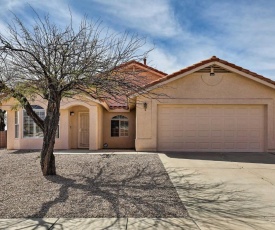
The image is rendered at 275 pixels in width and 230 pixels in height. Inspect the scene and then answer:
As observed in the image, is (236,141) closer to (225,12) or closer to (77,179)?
(225,12)

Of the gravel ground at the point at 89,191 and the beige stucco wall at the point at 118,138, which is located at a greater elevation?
the beige stucco wall at the point at 118,138

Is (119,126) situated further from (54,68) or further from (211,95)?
(54,68)

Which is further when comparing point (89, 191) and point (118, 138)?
point (118, 138)

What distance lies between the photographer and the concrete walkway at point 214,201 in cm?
529

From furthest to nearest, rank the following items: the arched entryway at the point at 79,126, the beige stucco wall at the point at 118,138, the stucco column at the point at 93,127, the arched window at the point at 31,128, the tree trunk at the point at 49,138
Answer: the beige stucco wall at the point at 118,138, the arched entryway at the point at 79,126, the arched window at the point at 31,128, the stucco column at the point at 93,127, the tree trunk at the point at 49,138

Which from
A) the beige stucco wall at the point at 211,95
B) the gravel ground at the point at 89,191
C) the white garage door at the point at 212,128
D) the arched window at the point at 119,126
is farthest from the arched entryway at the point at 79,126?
the gravel ground at the point at 89,191

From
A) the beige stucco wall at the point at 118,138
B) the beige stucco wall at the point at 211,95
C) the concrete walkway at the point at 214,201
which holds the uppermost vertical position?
Result: the beige stucco wall at the point at 211,95

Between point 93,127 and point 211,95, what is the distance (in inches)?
289

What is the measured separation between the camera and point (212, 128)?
15.9 meters

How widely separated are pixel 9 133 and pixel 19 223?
13581mm

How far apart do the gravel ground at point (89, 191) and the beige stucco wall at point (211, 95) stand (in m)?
4.25

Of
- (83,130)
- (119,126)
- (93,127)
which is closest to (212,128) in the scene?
(119,126)

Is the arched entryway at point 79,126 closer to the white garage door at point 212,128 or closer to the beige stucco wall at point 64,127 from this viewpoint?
the beige stucco wall at point 64,127

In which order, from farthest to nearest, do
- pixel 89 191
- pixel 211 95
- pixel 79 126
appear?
pixel 79 126
pixel 211 95
pixel 89 191
